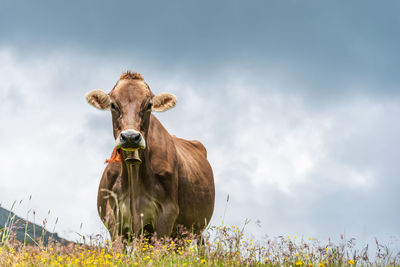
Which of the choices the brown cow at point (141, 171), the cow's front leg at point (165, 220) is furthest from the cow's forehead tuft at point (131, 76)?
the cow's front leg at point (165, 220)

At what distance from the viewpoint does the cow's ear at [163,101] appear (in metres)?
8.16

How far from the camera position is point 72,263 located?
215 inches

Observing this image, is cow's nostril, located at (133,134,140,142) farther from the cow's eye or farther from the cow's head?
the cow's eye

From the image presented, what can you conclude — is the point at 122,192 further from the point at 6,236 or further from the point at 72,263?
the point at 72,263

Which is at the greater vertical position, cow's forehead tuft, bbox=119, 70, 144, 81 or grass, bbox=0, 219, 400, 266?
cow's forehead tuft, bbox=119, 70, 144, 81

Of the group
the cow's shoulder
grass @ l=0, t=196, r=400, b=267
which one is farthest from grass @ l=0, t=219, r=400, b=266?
the cow's shoulder

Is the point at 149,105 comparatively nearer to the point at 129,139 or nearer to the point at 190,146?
the point at 129,139

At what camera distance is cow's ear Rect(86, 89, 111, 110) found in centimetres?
790

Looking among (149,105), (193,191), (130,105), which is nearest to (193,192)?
(193,191)

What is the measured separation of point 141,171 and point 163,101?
1328 mm

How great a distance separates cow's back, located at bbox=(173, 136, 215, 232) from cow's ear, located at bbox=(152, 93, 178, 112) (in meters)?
1.11

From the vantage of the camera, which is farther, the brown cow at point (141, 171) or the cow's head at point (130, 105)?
the brown cow at point (141, 171)

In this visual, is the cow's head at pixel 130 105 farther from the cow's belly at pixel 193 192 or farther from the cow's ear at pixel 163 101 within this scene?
the cow's belly at pixel 193 192

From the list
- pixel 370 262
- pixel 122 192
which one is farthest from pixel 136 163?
pixel 370 262
